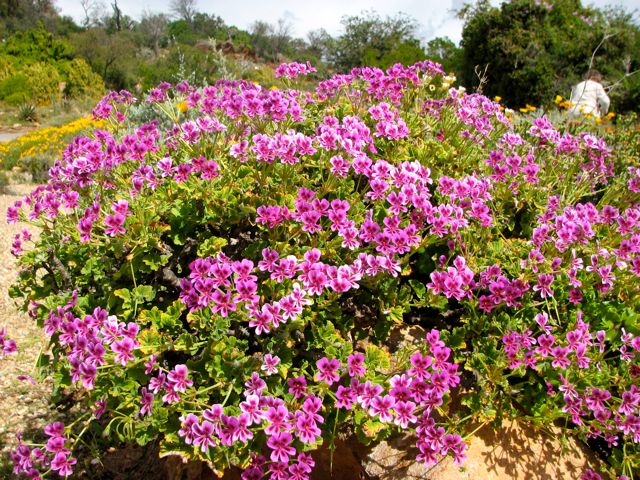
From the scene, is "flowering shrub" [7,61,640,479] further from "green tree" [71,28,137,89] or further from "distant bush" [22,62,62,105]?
"green tree" [71,28,137,89]

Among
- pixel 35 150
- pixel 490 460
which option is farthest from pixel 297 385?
pixel 35 150

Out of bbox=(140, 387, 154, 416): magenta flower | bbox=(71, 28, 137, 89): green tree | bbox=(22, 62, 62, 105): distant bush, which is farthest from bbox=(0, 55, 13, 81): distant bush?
bbox=(140, 387, 154, 416): magenta flower

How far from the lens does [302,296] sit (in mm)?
1838

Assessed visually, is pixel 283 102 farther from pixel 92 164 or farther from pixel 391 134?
pixel 92 164

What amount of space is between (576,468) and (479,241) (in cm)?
119

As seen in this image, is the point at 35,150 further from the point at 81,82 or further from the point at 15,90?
the point at 15,90

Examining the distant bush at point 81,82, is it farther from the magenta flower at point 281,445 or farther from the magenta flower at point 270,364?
the magenta flower at point 281,445

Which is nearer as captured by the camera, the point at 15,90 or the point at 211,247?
the point at 211,247

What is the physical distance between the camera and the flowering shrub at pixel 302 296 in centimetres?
183

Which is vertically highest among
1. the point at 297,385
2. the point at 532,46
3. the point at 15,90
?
the point at 532,46

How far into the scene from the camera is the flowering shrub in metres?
1.83

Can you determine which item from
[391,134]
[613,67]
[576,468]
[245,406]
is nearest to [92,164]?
[245,406]

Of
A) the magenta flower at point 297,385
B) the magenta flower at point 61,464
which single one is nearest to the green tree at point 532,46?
the magenta flower at point 297,385

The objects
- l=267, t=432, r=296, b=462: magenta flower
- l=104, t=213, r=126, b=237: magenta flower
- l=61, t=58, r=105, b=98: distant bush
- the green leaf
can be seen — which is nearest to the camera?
l=267, t=432, r=296, b=462: magenta flower
